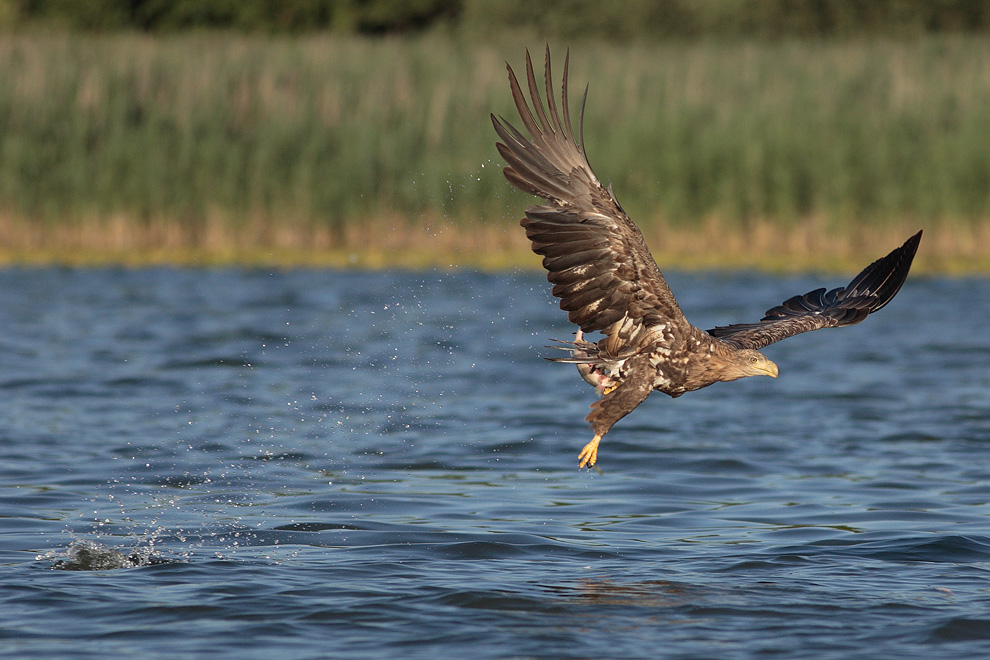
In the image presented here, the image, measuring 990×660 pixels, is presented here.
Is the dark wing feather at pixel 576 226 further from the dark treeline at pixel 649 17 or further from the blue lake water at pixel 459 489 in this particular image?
the dark treeline at pixel 649 17

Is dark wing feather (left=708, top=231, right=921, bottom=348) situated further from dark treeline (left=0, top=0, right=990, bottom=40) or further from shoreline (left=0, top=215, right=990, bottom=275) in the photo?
dark treeline (left=0, top=0, right=990, bottom=40)

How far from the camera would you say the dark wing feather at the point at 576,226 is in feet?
20.8

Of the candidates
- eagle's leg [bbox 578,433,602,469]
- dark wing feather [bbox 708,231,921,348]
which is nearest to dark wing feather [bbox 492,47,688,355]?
eagle's leg [bbox 578,433,602,469]

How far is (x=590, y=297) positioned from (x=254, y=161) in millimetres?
11349

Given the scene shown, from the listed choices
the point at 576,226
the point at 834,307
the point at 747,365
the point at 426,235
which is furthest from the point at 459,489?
the point at 426,235

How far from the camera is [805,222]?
17172 mm

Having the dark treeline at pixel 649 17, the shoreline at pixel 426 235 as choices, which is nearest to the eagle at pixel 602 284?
the shoreline at pixel 426 235

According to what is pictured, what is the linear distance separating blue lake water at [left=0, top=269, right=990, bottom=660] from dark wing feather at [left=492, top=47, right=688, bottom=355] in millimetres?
359

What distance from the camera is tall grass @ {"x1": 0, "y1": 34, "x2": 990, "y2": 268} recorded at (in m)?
16.8

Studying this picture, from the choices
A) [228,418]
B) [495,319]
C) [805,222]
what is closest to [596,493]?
[228,418]

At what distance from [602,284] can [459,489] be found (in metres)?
2.79

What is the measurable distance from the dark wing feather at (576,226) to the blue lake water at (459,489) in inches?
14.1

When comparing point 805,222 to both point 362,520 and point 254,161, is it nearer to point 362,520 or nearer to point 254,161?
point 254,161

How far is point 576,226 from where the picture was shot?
20.9 feet
